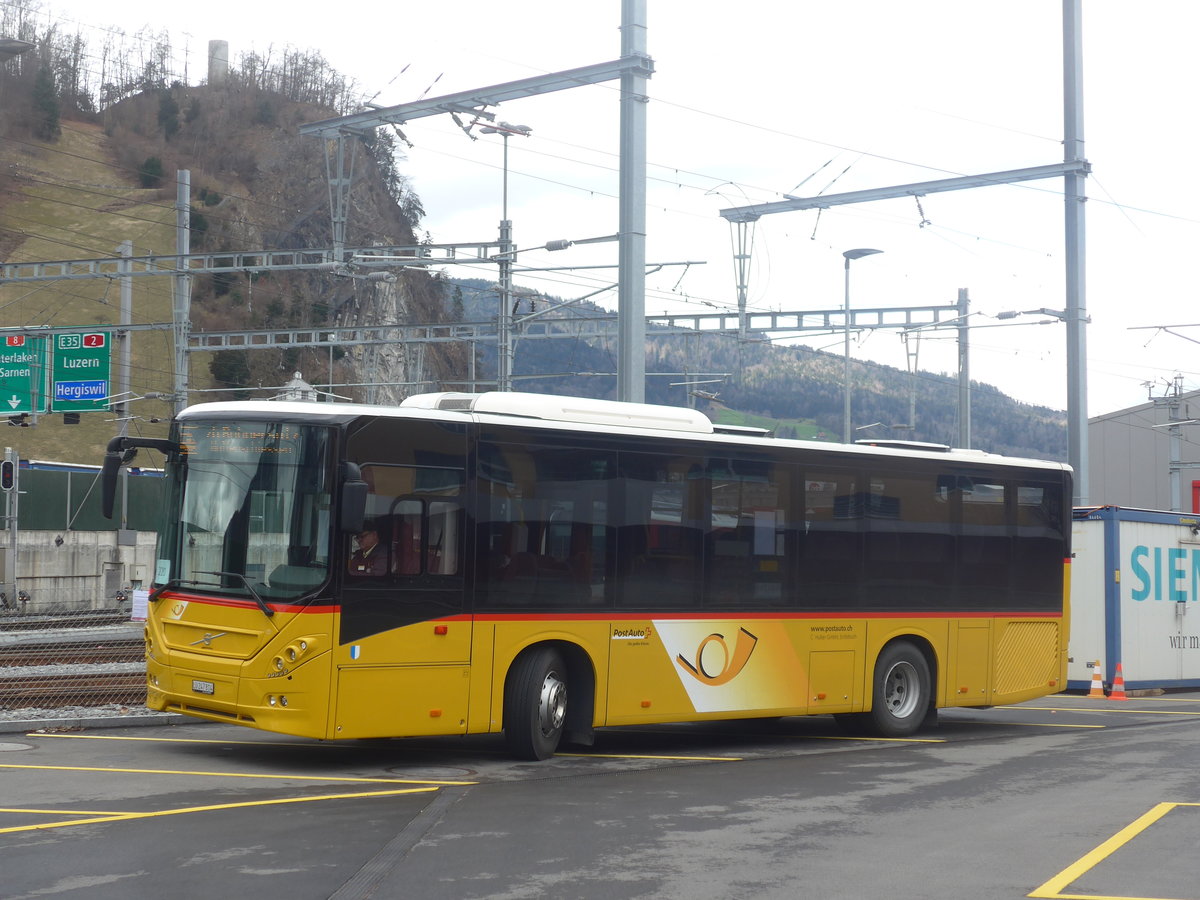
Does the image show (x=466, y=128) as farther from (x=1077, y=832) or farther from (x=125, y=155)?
(x=125, y=155)

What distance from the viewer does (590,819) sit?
9.73 meters

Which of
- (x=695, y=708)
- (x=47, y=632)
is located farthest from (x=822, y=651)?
(x=47, y=632)

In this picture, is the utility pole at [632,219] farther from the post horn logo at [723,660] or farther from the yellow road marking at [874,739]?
the yellow road marking at [874,739]

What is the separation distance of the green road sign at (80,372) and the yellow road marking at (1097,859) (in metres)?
35.4

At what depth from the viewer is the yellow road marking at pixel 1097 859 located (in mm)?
7383

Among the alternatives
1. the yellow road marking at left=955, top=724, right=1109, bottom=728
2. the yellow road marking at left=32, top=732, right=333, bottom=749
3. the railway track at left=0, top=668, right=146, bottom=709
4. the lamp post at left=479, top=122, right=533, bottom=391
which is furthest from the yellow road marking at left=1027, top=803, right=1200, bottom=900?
the lamp post at left=479, top=122, right=533, bottom=391

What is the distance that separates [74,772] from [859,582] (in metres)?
7.93

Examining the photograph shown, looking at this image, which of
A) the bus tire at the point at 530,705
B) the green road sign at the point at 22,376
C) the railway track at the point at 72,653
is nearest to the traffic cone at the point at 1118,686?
the bus tire at the point at 530,705

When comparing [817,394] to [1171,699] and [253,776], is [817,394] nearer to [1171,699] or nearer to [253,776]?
[1171,699]

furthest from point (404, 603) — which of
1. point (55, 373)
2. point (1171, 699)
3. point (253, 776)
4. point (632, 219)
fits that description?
point (55, 373)

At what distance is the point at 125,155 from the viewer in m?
103

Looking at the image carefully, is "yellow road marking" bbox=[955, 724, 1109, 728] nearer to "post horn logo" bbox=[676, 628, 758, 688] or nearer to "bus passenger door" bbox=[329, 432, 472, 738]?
"post horn logo" bbox=[676, 628, 758, 688]

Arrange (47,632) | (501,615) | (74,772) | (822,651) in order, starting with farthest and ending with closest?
1. (47,632)
2. (822,651)
3. (501,615)
4. (74,772)

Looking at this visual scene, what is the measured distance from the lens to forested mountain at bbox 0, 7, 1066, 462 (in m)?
81.2
